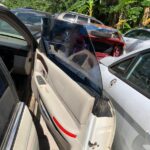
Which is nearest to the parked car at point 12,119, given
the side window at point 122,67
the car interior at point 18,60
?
the car interior at point 18,60

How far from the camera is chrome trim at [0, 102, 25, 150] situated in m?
1.87

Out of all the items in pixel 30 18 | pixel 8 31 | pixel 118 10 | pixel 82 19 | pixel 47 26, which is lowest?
pixel 118 10

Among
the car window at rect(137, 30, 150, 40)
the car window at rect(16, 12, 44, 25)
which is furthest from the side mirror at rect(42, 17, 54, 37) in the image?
the car window at rect(137, 30, 150, 40)

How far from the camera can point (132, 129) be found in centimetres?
261

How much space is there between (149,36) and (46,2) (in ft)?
65.9

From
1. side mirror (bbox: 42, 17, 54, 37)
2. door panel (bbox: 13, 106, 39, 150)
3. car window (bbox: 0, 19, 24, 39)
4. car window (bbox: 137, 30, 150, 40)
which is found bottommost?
car window (bbox: 137, 30, 150, 40)

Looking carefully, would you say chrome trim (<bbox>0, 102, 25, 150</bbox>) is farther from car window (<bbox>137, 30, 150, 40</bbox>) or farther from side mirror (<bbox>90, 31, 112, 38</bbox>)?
car window (<bbox>137, 30, 150, 40</bbox>)

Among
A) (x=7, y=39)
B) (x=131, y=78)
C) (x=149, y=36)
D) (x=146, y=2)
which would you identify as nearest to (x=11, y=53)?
(x=7, y=39)

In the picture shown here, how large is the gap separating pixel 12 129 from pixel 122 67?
1.91 metres

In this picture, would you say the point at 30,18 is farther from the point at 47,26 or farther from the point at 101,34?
the point at 47,26

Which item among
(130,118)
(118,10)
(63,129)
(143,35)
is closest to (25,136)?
(63,129)

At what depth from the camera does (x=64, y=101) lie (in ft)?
9.13

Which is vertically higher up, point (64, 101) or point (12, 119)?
point (12, 119)

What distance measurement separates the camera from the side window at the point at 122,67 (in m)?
3.54
